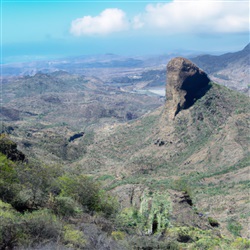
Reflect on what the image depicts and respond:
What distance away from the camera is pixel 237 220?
1287 inches

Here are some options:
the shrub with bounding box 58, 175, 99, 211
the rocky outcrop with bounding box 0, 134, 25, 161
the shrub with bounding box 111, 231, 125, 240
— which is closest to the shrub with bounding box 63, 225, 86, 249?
the shrub with bounding box 111, 231, 125, 240

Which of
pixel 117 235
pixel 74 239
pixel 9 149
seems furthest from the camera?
pixel 9 149

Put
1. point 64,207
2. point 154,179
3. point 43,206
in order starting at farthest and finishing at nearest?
point 154,179
point 43,206
point 64,207

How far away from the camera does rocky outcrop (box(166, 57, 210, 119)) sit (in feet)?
231

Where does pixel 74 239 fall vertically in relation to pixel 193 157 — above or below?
above

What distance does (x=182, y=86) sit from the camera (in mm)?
70500

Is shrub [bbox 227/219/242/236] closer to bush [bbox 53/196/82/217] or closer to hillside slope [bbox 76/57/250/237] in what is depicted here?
hillside slope [bbox 76/57/250/237]

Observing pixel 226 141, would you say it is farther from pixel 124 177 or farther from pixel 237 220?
pixel 237 220

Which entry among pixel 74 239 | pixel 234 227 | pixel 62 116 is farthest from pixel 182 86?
pixel 62 116

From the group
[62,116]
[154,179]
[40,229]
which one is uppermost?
[40,229]

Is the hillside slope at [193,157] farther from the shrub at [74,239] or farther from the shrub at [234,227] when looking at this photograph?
the shrub at [74,239]

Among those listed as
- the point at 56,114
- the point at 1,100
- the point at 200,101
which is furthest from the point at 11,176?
the point at 1,100

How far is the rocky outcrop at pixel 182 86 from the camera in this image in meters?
70.4

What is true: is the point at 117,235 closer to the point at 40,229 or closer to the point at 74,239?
the point at 74,239
